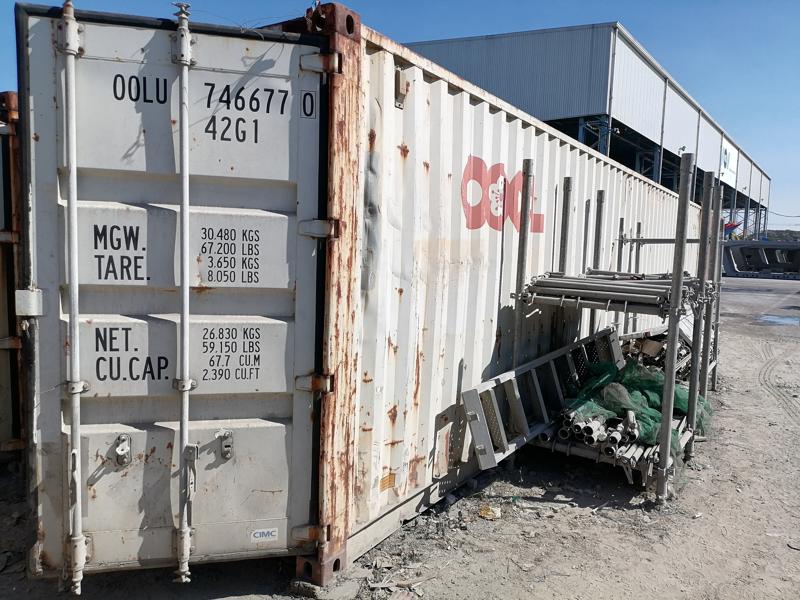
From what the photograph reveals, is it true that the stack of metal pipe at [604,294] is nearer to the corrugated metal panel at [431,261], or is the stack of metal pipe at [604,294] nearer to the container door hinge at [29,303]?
the corrugated metal panel at [431,261]

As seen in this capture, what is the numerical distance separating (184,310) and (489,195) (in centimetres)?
280

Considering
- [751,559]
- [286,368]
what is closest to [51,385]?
[286,368]

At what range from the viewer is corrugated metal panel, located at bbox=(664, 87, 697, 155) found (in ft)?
87.6

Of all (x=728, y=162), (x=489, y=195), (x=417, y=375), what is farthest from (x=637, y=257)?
(x=728, y=162)

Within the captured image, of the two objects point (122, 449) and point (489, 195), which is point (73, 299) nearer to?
point (122, 449)

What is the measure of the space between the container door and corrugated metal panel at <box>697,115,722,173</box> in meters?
34.7

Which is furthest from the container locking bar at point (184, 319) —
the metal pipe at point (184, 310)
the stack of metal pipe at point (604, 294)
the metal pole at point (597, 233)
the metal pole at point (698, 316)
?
the metal pole at point (597, 233)

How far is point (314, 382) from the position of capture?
3.34 metres

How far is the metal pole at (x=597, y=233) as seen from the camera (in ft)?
23.6

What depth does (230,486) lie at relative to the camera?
3.30 meters

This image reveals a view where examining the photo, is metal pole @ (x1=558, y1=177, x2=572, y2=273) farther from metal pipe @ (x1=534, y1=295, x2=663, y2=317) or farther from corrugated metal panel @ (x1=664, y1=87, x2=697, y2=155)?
corrugated metal panel @ (x1=664, y1=87, x2=697, y2=155)

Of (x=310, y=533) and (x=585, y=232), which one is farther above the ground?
(x=585, y=232)

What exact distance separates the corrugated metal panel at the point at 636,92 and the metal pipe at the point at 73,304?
68.1ft

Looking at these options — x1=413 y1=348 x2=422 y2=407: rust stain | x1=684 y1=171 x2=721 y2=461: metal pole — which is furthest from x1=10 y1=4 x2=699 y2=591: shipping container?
x1=684 y1=171 x2=721 y2=461: metal pole
